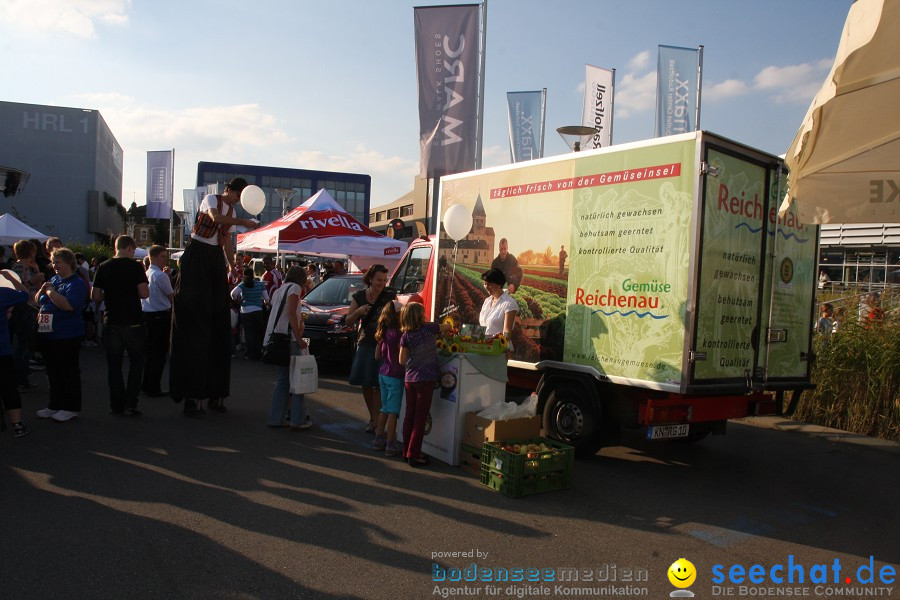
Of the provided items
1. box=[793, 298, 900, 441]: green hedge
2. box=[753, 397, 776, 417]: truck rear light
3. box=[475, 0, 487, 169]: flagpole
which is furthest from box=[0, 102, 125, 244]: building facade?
box=[753, 397, 776, 417]: truck rear light

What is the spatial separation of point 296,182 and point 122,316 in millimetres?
70704

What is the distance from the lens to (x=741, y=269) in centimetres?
589

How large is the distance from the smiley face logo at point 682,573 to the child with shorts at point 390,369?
112 inches

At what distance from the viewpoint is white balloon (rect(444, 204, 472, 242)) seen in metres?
7.48

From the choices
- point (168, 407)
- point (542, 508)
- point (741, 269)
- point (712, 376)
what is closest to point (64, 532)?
point (542, 508)

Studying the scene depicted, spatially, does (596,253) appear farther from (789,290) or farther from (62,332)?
(62,332)

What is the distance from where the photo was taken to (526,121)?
61.9 ft

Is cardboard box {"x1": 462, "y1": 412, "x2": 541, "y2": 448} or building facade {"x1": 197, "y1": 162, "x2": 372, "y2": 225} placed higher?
building facade {"x1": 197, "y1": 162, "x2": 372, "y2": 225}

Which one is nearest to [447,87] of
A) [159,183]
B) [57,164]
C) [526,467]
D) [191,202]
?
[526,467]

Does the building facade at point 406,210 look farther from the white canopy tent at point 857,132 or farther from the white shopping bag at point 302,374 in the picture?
the white canopy tent at point 857,132

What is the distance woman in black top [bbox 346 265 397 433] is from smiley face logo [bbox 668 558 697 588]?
349 centimetres

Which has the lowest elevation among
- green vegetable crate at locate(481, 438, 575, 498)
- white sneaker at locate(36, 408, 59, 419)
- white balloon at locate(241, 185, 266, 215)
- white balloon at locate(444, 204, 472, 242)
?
white sneaker at locate(36, 408, 59, 419)

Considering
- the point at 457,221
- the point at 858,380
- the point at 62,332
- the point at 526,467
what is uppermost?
the point at 457,221

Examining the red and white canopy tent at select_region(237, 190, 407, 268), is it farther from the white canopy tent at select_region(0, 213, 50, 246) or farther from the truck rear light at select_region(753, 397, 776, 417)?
the truck rear light at select_region(753, 397, 776, 417)
